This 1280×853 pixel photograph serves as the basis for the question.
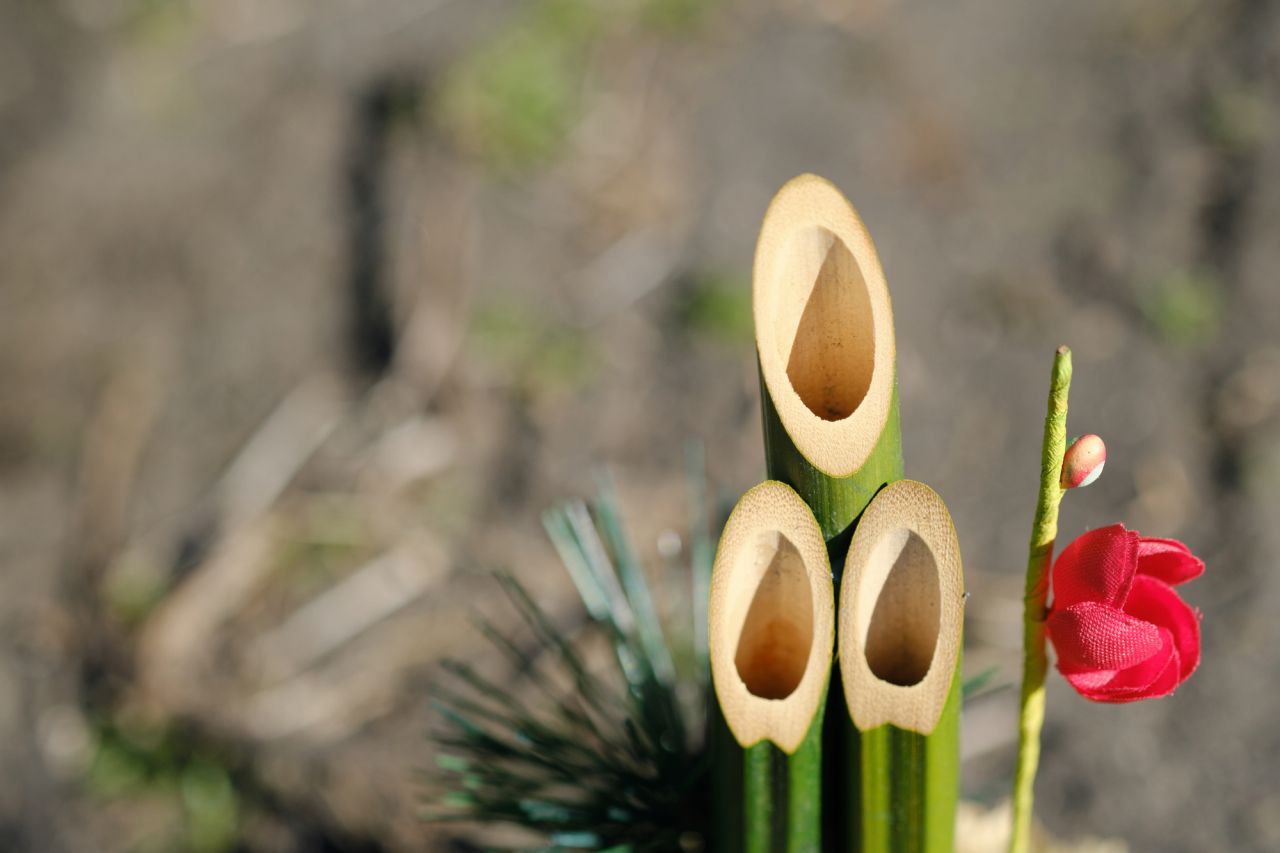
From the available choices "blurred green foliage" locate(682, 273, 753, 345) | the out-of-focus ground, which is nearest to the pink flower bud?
the out-of-focus ground

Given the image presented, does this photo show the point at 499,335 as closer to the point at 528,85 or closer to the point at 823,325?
the point at 528,85

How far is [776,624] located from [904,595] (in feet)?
0.15

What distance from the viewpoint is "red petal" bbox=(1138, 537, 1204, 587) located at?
0.36 m

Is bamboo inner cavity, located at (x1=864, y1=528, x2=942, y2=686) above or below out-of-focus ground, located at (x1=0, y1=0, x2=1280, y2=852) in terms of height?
below

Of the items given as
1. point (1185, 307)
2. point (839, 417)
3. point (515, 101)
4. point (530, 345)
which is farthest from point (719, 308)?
point (839, 417)

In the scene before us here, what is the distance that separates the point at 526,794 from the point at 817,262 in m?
0.30

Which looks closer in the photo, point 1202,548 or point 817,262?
point 817,262

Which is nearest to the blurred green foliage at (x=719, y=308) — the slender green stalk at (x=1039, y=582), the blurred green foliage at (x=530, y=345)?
the blurred green foliage at (x=530, y=345)

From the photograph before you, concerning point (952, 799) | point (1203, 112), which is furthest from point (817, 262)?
point (1203, 112)

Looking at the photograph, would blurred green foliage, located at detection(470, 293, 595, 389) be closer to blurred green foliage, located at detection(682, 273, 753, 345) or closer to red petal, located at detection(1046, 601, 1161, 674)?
blurred green foliage, located at detection(682, 273, 753, 345)

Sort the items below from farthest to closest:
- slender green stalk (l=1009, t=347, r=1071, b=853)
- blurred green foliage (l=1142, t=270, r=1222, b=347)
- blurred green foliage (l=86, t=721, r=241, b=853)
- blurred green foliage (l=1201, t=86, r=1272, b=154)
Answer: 1. blurred green foliage (l=1201, t=86, r=1272, b=154)
2. blurred green foliage (l=1142, t=270, r=1222, b=347)
3. blurred green foliage (l=86, t=721, r=241, b=853)
4. slender green stalk (l=1009, t=347, r=1071, b=853)

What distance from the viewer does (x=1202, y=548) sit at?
1077 mm

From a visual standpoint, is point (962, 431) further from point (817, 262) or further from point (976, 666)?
point (817, 262)

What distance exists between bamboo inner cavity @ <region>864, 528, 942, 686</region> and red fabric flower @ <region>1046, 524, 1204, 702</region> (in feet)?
0.14
